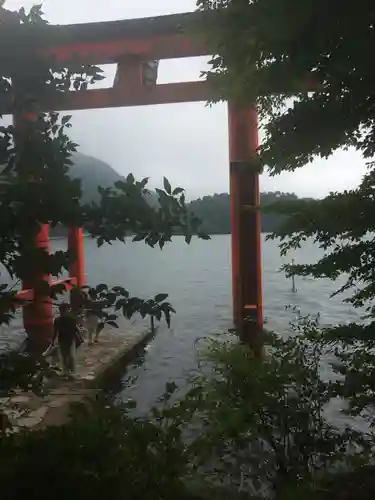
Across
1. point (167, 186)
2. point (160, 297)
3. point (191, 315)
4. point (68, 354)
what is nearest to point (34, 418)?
point (68, 354)

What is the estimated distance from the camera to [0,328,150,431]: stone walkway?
130 inches

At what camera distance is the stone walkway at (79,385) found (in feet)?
10.9

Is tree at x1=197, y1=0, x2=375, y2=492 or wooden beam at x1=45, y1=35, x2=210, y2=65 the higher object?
wooden beam at x1=45, y1=35, x2=210, y2=65

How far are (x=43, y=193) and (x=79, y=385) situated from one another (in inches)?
188

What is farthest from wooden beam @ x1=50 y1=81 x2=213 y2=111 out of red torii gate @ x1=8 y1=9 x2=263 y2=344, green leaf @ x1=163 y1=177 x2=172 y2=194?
green leaf @ x1=163 y1=177 x2=172 y2=194

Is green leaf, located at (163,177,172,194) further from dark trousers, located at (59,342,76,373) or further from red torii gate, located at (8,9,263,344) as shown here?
dark trousers, located at (59,342,76,373)

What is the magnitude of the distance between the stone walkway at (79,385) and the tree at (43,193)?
1.43ft

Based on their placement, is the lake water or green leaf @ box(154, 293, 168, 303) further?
the lake water

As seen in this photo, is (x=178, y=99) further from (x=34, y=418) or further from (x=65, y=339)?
(x=34, y=418)

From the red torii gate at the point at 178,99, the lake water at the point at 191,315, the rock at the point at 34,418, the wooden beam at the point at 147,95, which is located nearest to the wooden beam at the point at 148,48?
the red torii gate at the point at 178,99

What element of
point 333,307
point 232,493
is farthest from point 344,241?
point 333,307

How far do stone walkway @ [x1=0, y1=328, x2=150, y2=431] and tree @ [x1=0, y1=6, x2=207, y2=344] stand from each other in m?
0.44

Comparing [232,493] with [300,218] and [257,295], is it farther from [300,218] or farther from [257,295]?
[257,295]

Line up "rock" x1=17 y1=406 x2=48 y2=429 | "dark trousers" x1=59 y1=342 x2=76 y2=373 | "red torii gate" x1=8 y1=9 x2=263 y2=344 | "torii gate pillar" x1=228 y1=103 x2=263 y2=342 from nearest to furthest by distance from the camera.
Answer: "rock" x1=17 y1=406 x2=48 y2=429 → "dark trousers" x1=59 y1=342 x2=76 y2=373 → "red torii gate" x1=8 y1=9 x2=263 y2=344 → "torii gate pillar" x1=228 y1=103 x2=263 y2=342
